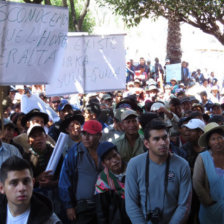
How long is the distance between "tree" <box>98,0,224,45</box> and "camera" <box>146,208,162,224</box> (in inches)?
323

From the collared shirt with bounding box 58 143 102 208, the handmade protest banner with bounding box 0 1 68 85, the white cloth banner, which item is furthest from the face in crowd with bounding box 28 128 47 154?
the white cloth banner

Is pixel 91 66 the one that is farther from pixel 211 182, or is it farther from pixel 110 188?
pixel 211 182

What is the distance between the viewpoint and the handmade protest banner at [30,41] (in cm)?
577

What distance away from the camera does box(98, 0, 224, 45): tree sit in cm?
1141

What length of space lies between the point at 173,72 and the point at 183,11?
625 cm

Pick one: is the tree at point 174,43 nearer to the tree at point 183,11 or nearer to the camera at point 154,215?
the tree at point 183,11

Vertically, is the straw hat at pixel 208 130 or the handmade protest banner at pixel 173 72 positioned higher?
the handmade protest banner at pixel 173 72

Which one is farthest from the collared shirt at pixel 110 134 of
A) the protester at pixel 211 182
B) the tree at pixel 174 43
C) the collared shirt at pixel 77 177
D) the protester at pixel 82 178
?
the tree at pixel 174 43

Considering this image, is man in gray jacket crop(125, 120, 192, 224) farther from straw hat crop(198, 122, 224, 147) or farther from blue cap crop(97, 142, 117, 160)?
straw hat crop(198, 122, 224, 147)

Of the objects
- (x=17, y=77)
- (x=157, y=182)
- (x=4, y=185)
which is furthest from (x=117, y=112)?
(x=4, y=185)

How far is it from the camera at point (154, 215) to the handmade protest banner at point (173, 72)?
14.1 meters

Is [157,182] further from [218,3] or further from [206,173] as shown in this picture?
[218,3]

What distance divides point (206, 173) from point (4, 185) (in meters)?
2.25

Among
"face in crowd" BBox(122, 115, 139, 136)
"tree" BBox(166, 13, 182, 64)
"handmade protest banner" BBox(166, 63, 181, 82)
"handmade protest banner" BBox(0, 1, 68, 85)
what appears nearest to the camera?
"face in crowd" BBox(122, 115, 139, 136)
